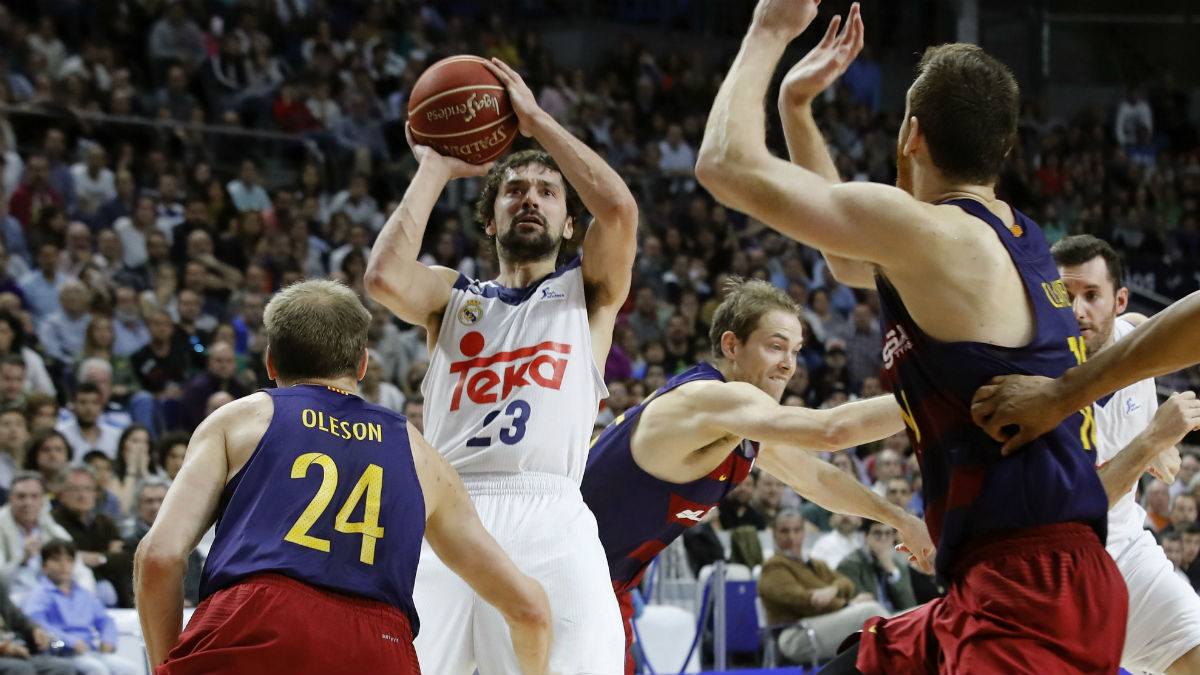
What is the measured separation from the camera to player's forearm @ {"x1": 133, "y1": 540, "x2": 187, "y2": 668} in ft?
11.3

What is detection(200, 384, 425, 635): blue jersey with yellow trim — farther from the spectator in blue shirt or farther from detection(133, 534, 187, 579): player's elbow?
the spectator in blue shirt

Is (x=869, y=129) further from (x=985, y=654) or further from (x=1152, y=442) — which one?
(x=985, y=654)

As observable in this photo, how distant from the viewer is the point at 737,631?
9914 millimetres

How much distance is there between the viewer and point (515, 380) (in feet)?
16.9

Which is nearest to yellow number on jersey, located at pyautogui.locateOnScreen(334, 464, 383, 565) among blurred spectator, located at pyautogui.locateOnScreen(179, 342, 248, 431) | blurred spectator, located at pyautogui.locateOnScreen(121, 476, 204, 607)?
blurred spectator, located at pyautogui.locateOnScreen(121, 476, 204, 607)

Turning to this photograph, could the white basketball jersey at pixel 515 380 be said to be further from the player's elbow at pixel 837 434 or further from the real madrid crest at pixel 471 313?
the player's elbow at pixel 837 434

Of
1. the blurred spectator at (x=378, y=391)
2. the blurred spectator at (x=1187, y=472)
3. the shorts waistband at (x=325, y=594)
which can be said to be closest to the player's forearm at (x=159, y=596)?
the shorts waistband at (x=325, y=594)

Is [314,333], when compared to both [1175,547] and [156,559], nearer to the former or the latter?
[156,559]

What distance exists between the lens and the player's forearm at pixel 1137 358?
3074 mm

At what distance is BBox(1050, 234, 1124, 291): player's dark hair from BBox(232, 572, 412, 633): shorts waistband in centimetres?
342

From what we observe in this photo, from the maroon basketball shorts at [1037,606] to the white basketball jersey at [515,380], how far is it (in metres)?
2.15

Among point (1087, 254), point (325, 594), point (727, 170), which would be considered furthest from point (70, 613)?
point (727, 170)

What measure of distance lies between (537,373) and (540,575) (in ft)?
2.78

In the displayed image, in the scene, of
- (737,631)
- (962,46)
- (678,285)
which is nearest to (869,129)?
(678,285)
